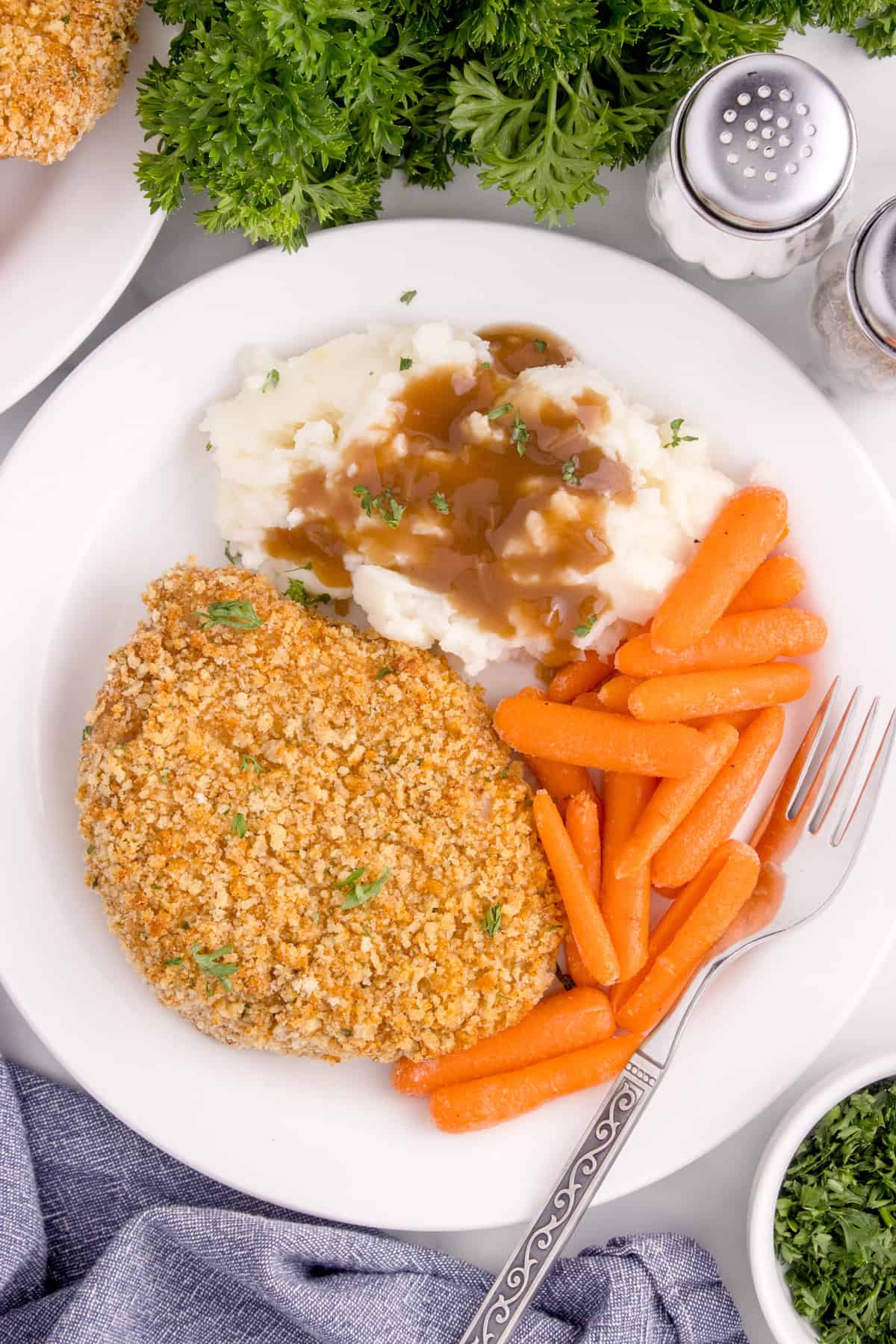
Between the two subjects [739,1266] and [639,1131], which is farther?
[739,1266]

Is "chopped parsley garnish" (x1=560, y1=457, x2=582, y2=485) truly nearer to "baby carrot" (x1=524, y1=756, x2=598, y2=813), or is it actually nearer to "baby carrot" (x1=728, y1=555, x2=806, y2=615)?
"baby carrot" (x1=728, y1=555, x2=806, y2=615)

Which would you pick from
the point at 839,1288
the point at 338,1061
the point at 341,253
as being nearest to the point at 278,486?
the point at 341,253

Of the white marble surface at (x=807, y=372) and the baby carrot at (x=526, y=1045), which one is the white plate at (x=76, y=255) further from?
the baby carrot at (x=526, y=1045)

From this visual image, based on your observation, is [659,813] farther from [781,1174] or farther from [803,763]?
[781,1174]

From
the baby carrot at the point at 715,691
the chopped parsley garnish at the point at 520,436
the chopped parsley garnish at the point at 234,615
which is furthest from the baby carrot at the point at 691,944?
the chopped parsley garnish at the point at 234,615

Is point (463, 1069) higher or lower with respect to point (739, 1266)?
higher

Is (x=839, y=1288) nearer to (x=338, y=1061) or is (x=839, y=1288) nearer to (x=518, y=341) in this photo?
(x=338, y=1061)

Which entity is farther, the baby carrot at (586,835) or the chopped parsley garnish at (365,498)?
the baby carrot at (586,835)
